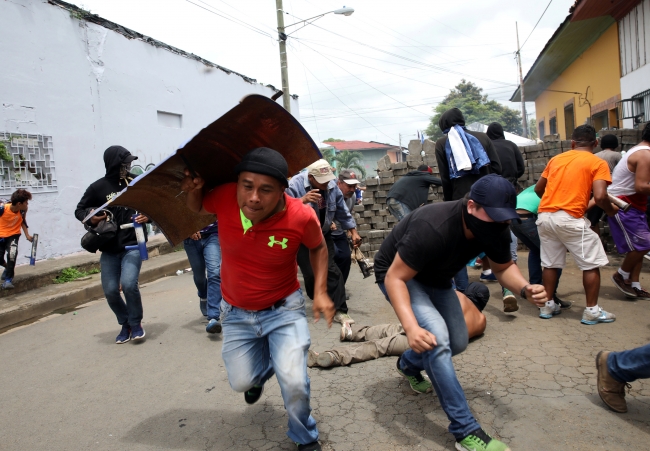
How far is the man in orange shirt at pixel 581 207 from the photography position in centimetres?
476

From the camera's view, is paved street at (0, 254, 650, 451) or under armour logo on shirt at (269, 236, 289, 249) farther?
paved street at (0, 254, 650, 451)

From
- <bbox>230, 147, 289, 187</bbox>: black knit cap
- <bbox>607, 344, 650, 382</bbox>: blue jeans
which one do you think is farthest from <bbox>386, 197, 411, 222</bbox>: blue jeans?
<bbox>230, 147, 289, 187</bbox>: black knit cap

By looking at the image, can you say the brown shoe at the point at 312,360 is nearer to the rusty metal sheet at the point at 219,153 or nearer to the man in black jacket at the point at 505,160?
the rusty metal sheet at the point at 219,153

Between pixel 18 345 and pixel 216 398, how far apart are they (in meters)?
3.22

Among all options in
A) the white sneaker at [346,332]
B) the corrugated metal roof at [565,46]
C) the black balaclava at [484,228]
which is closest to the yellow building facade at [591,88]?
the corrugated metal roof at [565,46]

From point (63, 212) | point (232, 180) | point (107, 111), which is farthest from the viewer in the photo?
point (107, 111)

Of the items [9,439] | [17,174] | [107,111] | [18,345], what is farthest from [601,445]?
[107,111]

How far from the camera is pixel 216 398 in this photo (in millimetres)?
3732

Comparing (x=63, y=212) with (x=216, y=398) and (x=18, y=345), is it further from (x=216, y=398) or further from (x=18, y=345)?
(x=216, y=398)

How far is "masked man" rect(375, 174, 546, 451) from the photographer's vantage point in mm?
2627

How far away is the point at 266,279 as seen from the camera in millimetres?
2865

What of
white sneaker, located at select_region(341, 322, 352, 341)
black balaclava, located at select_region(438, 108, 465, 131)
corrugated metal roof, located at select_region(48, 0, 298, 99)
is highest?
corrugated metal roof, located at select_region(48, 0, 298, 99)

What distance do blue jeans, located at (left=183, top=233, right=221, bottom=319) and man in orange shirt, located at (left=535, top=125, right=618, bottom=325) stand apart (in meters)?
3.34

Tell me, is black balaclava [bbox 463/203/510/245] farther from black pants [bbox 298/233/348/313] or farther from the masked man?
black pants [bbox 298/233/348/313]
